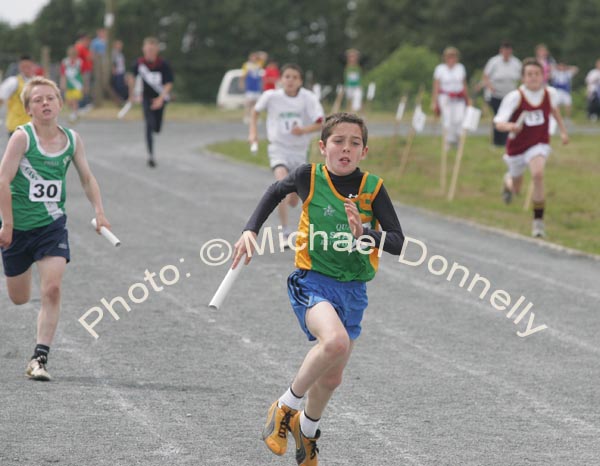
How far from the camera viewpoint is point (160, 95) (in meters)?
22.0

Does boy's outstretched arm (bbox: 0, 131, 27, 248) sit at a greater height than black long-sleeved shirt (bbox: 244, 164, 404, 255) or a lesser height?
lesser

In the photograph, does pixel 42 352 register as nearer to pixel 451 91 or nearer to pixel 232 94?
pixel 451 91

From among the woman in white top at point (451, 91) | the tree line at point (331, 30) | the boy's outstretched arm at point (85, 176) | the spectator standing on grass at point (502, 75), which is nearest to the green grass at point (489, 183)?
the woman in white top at point (451, 91)

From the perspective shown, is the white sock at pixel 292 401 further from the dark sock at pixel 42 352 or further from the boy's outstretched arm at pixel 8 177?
the boy's outstretched arm at pixel 8 177

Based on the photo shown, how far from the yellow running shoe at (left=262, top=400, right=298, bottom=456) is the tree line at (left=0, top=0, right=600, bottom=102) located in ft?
219

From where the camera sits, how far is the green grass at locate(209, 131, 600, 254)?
17703 mm

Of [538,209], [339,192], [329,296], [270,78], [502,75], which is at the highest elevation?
[339,192]

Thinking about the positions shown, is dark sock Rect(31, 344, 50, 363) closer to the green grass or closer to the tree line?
the green grass

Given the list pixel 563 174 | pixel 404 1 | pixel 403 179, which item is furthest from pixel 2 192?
pixel 404 1

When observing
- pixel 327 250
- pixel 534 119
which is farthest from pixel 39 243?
pixel 534 119

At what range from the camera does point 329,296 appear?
6.54m

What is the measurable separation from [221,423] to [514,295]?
5.26 metres

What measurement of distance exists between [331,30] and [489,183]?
2208 inches

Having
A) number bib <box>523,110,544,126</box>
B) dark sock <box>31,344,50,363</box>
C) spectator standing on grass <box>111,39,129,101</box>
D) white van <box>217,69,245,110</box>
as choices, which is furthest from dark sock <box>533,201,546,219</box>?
white van <box>217,69,245,110</box>
